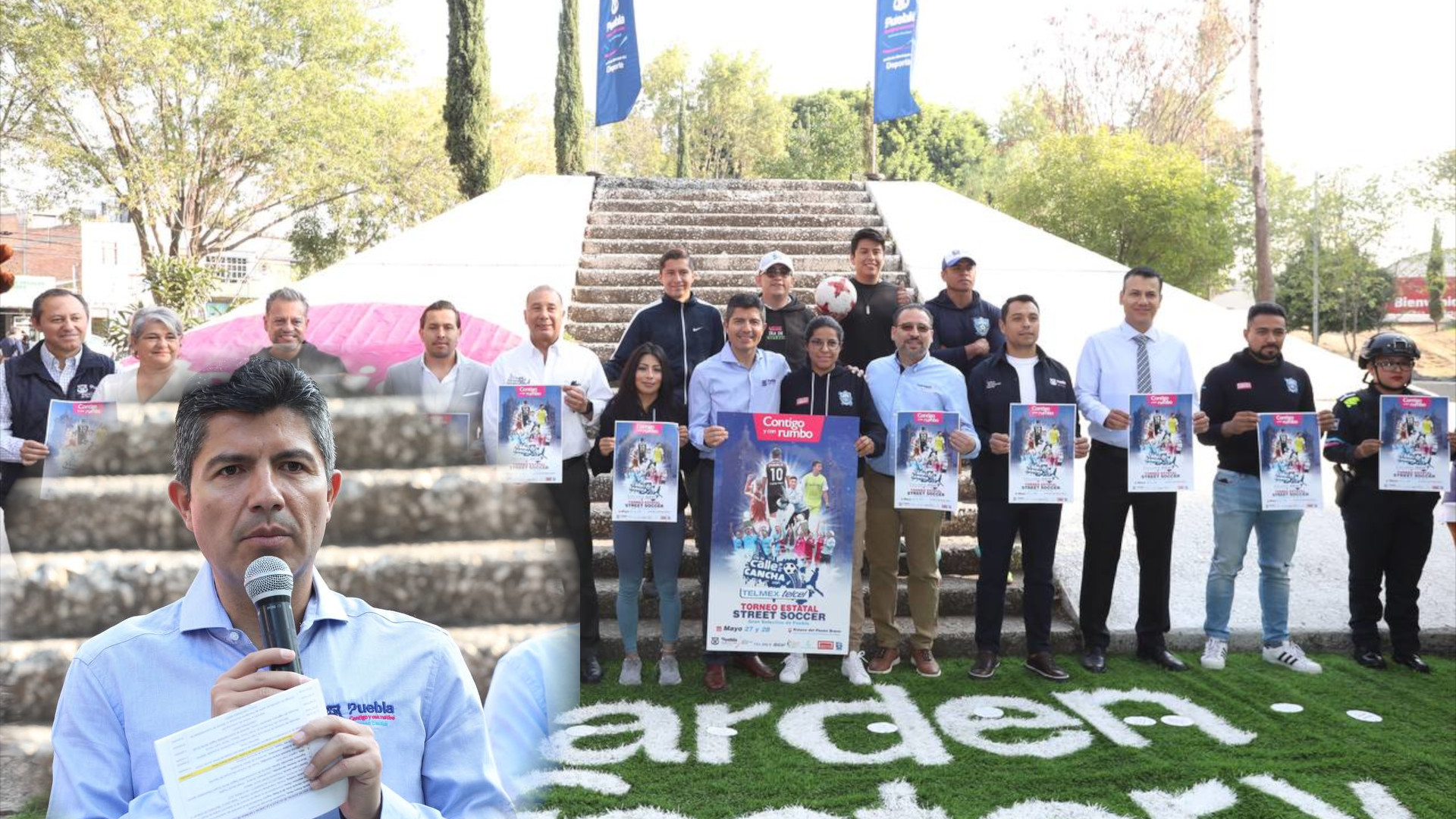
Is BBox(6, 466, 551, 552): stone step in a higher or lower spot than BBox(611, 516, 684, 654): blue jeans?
higher

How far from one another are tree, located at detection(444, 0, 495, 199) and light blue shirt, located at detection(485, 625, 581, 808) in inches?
805

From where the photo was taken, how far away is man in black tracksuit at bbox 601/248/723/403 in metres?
5.62

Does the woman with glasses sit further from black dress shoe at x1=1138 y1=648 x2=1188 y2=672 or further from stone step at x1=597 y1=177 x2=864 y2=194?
stone step at x1=597 y1=177 x2=864 y2=194

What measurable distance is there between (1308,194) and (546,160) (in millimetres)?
27796

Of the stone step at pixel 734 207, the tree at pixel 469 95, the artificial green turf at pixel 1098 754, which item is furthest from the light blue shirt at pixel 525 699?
the tree at pixel 469 95

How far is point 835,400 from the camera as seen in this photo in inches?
202

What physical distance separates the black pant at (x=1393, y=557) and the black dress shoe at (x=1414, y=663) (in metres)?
0.02

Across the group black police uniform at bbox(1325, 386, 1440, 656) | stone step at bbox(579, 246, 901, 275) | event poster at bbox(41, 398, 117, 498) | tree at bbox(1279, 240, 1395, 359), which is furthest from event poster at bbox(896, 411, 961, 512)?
tree at bbox(1279, 240, 1395, 359)

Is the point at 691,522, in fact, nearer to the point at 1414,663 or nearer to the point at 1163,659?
the point at 1163,659

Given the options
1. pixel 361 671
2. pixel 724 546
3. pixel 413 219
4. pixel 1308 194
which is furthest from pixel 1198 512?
pixel 1308 194

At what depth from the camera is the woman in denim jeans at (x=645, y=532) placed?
5.04 m

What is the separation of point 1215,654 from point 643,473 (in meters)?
3.15

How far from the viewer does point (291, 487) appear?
108 centimetres

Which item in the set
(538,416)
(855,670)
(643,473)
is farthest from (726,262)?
(538,416)
